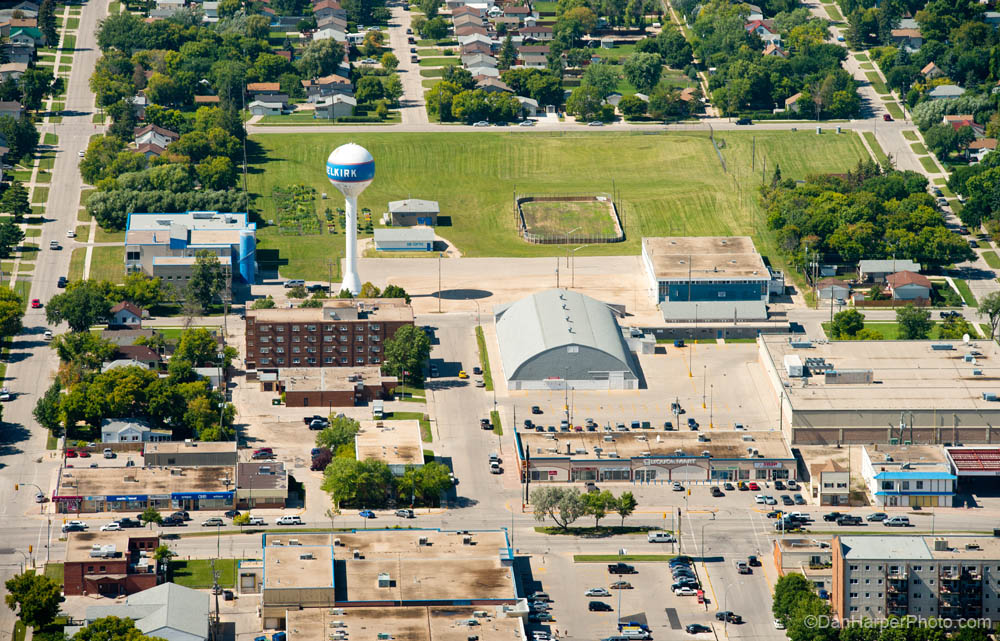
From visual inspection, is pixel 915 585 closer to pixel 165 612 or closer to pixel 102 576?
pixel 165 612

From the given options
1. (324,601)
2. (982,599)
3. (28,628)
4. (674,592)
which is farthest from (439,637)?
(982,599)

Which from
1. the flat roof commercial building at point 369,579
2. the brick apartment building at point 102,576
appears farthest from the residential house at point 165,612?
the flat roof commercial building at point 369,579

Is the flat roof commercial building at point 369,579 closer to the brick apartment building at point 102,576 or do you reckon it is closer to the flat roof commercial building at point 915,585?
the brick apartment building at point 102,576

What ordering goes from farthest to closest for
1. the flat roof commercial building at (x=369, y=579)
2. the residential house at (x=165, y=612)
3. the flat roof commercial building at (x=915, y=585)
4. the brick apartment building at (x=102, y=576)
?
1. the brick apartment building at (x=102, y=576)
2. the flat roof commercial building at (x=369, y=579)
3. the flat roof commercial building at (x=915, y=585)
4. the residential house at (x=165, y=612)

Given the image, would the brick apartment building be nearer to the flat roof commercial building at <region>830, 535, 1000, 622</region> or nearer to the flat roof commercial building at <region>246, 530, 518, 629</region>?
the flat roof commercial building at <region>246, 530, 518, 629</region>

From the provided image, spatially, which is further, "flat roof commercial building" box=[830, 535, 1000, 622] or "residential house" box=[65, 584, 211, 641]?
"flat roof commercial building" box=[830, 535, 1000, 622]

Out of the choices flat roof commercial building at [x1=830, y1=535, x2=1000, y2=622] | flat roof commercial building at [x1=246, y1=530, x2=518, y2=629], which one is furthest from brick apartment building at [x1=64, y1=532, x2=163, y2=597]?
flat roof commercial building at [x1=830, y1=535, x2=1000, y2=622]

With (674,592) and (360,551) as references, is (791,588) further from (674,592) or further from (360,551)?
(360,551)
